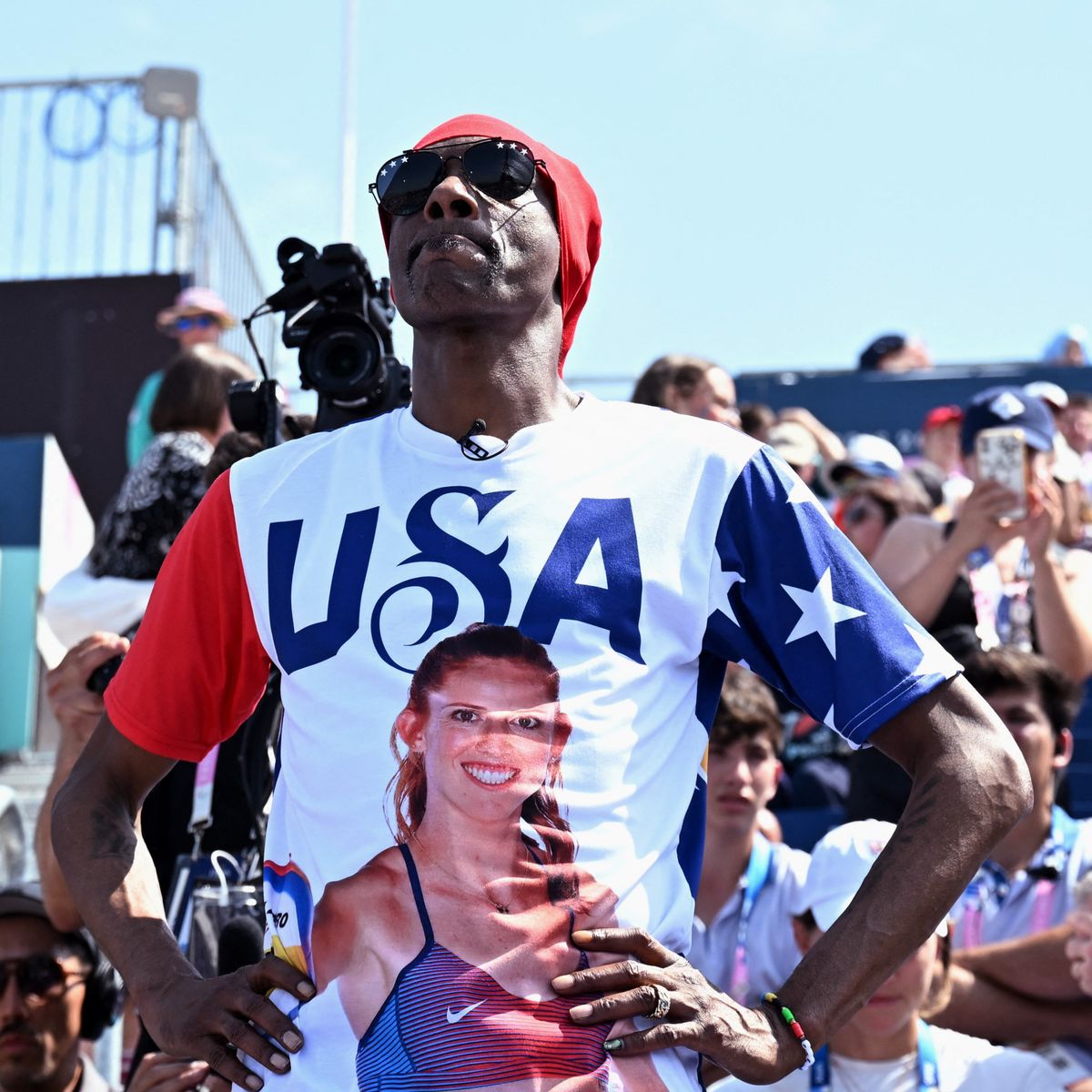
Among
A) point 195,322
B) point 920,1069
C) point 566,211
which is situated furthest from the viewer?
point 195,322

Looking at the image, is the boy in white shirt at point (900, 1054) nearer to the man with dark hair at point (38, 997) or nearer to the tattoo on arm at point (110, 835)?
the man with dark hair at point (38, 997)

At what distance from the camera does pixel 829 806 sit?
5.57 m

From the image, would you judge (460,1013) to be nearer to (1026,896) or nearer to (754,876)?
(754,876)

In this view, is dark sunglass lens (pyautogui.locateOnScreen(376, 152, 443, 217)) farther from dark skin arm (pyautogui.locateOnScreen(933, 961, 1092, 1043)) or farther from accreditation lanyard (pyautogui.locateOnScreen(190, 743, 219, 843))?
dark skin arm (pyautogui.locateOnScreen(933, 961, 1092, 1043))

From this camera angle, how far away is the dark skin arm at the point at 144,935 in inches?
81.8

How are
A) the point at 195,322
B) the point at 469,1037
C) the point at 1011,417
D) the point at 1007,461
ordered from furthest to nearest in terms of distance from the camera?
the point at 195,322 < the point at 1011,417 < the point at 1007,461 < the point at 469,1037

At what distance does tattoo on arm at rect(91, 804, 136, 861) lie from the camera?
2.32 meters

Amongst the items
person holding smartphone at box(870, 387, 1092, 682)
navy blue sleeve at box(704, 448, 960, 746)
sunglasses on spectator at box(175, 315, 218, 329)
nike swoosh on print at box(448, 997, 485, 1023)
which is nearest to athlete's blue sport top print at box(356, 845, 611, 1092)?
nike swoosh on print at box(448, 997, 485, 1023)

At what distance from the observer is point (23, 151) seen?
1016 centimetres

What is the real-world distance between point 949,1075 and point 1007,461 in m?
2.00

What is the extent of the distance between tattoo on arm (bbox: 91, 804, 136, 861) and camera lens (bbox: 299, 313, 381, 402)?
114 cm

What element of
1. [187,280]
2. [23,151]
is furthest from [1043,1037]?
[23,151]

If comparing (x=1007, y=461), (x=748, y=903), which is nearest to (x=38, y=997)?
(x=748, y=903)

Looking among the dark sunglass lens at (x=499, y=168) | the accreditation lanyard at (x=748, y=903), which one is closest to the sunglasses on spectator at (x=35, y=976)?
the accreditation lanyard at (x=748, y=903)
